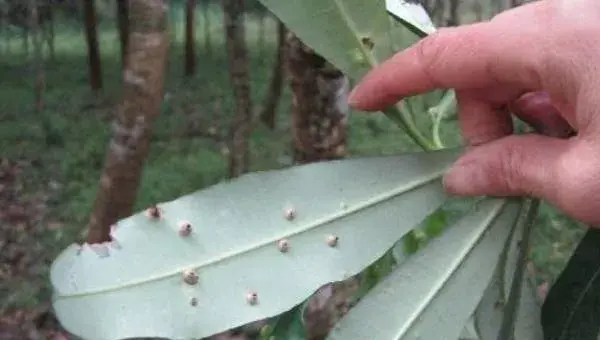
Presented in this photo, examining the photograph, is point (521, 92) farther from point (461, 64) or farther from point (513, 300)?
point (513, 300)

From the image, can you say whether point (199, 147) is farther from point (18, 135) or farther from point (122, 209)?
point (122, 209)

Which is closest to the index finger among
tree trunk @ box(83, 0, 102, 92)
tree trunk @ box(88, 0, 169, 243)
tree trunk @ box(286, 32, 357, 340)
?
tree trunk @ box(286, 32, 357, 340)

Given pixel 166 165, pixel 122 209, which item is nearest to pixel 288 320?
pixel 122 209

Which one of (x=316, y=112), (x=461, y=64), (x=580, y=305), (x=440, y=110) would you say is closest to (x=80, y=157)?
(x=316, y=112)

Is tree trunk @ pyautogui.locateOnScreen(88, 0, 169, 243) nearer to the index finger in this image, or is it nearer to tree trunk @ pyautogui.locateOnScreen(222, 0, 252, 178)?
tree trunk @ pyautogui.locateOnScreen(222, 0, 252, 178)

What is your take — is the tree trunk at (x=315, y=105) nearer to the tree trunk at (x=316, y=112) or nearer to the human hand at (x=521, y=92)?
the tree trunk at (x=316, y=112)

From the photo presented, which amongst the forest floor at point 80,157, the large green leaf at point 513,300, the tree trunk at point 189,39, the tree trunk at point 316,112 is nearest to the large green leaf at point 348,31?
the large green leaf at point 513,300

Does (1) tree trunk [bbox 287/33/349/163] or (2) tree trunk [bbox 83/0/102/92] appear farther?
(2) tree trunk [bbox 83/0/102/92]

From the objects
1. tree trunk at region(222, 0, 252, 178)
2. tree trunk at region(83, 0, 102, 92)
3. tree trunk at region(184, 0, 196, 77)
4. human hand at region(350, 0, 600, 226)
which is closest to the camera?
human hand at region(350, 0, 600, 226)
